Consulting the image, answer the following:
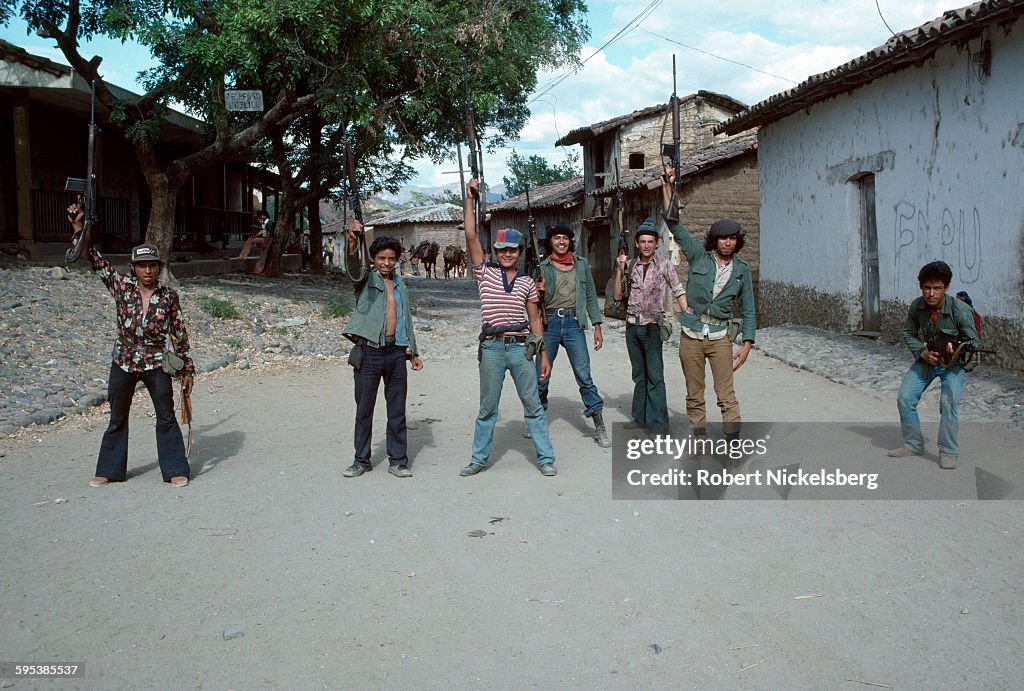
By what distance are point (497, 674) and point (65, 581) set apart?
227 centimetres

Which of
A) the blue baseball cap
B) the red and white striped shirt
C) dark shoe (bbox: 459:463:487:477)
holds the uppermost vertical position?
the blue baseball cap

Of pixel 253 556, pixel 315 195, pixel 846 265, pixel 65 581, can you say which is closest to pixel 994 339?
pixel 846 265

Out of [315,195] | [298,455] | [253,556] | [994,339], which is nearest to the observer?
[253,556]

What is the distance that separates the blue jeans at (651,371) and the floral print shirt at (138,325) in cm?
355

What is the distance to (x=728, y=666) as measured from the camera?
338 cm

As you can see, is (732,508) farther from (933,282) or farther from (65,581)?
(65,581)

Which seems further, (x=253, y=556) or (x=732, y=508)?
(x=732, y=508)

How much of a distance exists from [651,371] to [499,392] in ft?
5.68

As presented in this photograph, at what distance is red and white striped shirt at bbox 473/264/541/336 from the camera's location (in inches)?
252

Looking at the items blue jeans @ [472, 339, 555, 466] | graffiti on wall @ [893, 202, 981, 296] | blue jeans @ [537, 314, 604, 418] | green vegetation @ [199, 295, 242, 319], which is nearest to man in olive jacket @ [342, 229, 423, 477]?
blue jeans @ [472, 339, 555, 466]

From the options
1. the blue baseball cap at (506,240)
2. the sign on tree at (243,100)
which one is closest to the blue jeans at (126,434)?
the blue baseball cap at (506,240)

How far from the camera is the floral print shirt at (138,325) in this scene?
6.16 metres

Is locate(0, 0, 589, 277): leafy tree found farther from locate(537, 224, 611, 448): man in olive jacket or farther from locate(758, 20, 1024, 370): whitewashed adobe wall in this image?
locate(537, 224, 611, 448): man in olive jacket

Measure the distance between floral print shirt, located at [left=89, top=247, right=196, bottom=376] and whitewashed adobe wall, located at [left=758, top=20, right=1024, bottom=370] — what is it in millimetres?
8212
